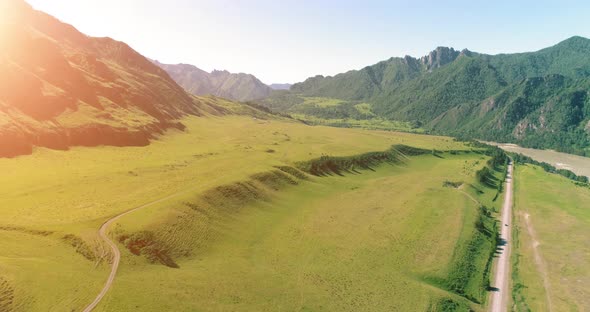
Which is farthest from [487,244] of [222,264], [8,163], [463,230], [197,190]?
[8,163]

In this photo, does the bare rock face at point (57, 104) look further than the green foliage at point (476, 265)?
Yes

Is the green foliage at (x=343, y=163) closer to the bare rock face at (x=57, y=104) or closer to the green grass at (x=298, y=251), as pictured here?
the green grass at (x=298, y=251)

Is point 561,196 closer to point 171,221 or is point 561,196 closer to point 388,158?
point 388,158

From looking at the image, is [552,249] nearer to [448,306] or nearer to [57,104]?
[448,306]

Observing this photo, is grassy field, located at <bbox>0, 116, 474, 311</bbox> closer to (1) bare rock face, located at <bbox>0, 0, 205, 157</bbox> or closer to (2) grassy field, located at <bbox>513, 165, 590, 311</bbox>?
(1) bare rock face, located at <bbox>0, 0, 205, 157</bbox>

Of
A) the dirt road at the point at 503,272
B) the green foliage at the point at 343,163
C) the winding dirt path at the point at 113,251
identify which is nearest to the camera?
the winding dirt path at the point at 113,251

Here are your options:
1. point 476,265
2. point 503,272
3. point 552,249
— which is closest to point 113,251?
point 476,265

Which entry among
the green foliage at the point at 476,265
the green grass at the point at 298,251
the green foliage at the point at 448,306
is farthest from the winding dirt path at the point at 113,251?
the green foliage at the point at 476,265
